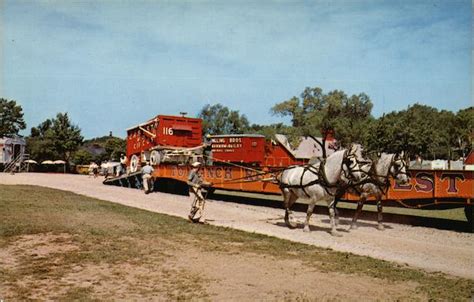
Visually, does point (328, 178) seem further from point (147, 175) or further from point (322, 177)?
point (147, 175)

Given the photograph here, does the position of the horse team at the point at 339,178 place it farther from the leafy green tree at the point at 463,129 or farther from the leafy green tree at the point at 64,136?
the leafy green tree at the point at 64,136

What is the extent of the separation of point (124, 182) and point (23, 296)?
79.6ft

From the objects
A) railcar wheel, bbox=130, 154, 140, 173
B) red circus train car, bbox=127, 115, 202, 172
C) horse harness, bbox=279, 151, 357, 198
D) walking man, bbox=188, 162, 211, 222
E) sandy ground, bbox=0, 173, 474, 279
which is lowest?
sandy ground, bbox=0, 173, 474, 279

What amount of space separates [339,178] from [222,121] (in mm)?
75074

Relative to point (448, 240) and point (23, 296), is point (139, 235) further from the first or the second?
point (448, 240)

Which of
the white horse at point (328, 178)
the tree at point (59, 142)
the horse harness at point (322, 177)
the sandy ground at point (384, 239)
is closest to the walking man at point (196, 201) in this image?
the sandy ground at point (384, 239)

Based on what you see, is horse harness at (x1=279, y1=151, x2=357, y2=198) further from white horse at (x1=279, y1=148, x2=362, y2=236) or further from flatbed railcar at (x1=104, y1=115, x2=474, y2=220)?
flatbed railcar at (x1=104, y1=115, x2=474, y2=220)

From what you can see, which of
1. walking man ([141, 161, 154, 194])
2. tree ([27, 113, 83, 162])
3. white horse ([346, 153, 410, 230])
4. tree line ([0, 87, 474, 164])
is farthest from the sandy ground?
tree ([27, 113, 83, 162])

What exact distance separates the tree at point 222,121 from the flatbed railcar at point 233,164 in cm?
5489

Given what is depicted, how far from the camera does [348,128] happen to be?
53.4 m

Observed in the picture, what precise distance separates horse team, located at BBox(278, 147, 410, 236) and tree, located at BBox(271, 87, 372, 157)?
41.1 m

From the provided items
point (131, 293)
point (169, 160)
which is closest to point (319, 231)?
point (131, 293)

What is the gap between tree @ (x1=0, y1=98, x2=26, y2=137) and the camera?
205 feet

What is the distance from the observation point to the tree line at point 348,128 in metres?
49.4
